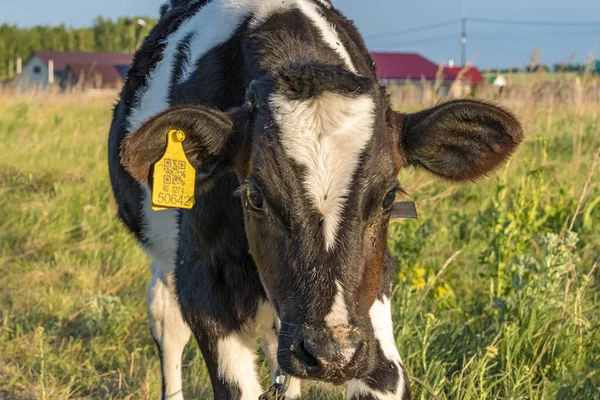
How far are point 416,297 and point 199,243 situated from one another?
171cm

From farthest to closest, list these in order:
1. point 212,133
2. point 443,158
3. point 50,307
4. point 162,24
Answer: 1. point 50,307
2. point 162,24
3. point 443,158
4. point 212,133

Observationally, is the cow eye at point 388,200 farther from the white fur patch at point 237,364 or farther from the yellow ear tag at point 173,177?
the white fur patch at point 237,364

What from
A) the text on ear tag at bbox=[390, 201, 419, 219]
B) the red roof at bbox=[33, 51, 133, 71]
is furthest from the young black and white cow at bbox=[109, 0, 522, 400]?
the red roof at bbox=[33, 51, 133, 71]

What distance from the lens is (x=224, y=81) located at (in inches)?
132

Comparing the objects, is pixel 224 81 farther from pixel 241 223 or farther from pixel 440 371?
pixel 440 371

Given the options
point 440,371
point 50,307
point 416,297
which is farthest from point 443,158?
point 50,307

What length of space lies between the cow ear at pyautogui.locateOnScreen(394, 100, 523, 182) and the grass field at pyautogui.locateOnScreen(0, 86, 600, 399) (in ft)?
2.56

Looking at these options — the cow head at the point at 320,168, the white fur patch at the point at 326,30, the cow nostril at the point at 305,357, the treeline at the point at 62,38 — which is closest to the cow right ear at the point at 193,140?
the cow head at the point at 320,168

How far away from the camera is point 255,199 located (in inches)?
110

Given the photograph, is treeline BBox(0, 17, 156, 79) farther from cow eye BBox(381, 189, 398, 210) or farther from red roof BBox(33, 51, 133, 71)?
cow eye BBox(381, 189, 398, 210)

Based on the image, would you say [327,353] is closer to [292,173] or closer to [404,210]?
[292,173]

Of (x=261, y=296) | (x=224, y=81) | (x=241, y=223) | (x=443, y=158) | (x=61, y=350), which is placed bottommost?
(x=61, y=350)

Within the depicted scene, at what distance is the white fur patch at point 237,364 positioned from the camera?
10.6 feet

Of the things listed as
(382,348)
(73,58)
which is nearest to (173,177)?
(382,348)
